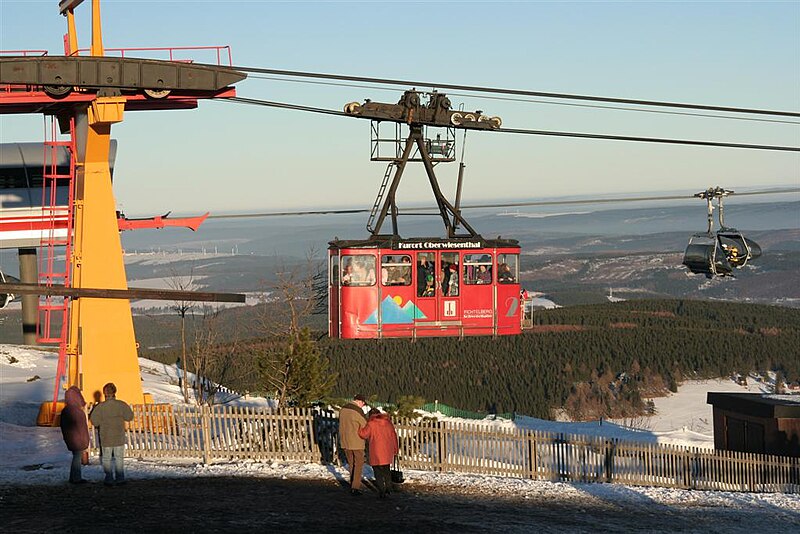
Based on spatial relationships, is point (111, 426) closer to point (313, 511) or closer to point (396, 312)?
point (313, 511)

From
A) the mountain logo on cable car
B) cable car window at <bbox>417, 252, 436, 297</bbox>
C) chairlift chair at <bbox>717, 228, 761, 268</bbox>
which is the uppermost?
chairlift chair at <bbox>717, 228, 761, 268</bbox>

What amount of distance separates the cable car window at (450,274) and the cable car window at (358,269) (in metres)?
1.74

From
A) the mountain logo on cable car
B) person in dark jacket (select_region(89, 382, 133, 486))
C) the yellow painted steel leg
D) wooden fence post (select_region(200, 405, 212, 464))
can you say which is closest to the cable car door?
the mountain logo on cable car

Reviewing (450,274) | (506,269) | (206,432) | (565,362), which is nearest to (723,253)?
(506,269)

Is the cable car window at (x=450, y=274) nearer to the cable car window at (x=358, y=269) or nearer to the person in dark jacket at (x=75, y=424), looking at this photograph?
the cable car window at (x=358, y=269)

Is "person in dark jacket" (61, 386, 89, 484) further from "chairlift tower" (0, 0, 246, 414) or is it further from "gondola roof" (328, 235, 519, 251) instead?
"gondola roof" (328, 235, 519, 251)

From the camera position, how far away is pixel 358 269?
27109 millimetres

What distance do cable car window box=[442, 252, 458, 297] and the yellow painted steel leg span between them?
766cm

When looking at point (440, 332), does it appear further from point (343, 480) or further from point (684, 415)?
point (684, 415)

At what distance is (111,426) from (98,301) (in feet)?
28.8

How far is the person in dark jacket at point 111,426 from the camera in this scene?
20047mm

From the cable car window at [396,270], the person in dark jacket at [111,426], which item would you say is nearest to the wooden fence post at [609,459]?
the cable car window at [396,270]

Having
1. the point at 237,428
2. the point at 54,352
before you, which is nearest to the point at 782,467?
the point at 237,428

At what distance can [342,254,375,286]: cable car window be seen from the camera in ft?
88.6
